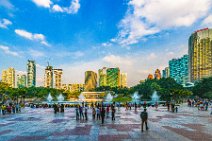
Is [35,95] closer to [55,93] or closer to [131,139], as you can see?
[55,93]

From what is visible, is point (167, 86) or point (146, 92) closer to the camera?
point (146, 92)

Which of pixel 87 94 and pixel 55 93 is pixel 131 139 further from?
pixel 87 94

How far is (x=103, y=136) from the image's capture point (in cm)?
1861

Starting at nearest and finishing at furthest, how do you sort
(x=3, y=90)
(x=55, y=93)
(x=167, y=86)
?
(x=3, y=90), (x=167, y=86), (x=55, y=93)

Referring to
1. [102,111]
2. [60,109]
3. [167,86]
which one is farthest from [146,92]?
[102,111]

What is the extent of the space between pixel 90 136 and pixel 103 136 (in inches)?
36.3

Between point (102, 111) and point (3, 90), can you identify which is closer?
point (102, 111)

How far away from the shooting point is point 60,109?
5066cm

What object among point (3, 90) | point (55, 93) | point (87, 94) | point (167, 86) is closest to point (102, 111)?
point (3, 90)

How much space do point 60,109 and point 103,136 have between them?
1310 inches

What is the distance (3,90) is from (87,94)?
103 m

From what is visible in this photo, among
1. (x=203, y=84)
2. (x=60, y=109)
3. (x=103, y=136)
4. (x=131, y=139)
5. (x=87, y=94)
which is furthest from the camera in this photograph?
(x=87, y=94)

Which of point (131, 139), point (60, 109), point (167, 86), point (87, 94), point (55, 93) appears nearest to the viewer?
point (131, 139)

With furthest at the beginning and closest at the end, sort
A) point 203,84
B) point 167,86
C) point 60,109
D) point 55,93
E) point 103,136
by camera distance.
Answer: point 55,93 < point 167,86 < point 203,84 < point 60,109 < point 103,136
